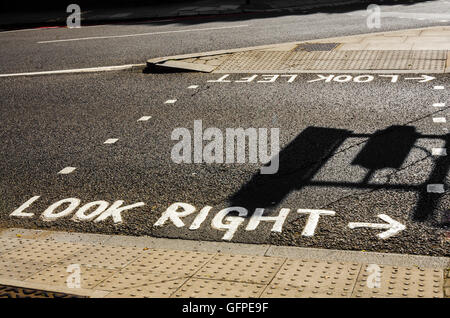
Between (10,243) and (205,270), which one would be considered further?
(10,243)

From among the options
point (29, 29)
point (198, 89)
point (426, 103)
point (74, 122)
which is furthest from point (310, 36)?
point (29, 29)

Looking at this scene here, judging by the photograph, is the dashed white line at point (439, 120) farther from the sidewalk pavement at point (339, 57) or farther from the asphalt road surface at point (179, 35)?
the asphalt road surface at point (179, 35)

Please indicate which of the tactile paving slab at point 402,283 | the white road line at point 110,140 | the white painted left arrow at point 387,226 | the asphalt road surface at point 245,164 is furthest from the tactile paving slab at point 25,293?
the white road line at point 110,140

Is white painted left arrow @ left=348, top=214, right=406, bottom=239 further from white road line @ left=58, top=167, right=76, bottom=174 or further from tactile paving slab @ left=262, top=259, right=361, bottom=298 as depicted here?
white road line @ left=58, top=167, right=76, bottom=174

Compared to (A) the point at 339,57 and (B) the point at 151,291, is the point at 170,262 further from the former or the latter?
(A) the point at 339,57

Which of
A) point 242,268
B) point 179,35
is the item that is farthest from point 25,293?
point 179,35

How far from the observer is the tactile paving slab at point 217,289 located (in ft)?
15.1

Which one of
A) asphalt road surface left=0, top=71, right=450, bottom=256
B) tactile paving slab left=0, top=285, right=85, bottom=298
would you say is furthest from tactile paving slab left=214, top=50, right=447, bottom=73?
tactile paving slab left=0, top=285, right=85, bottom=298

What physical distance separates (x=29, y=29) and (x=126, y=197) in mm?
17333

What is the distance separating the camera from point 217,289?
15.5 ft

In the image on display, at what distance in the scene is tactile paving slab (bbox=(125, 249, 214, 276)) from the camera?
5180 mm

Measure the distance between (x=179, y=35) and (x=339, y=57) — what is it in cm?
614

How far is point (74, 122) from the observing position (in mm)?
10133

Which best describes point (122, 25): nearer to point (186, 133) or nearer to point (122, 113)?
point (122, 113)
